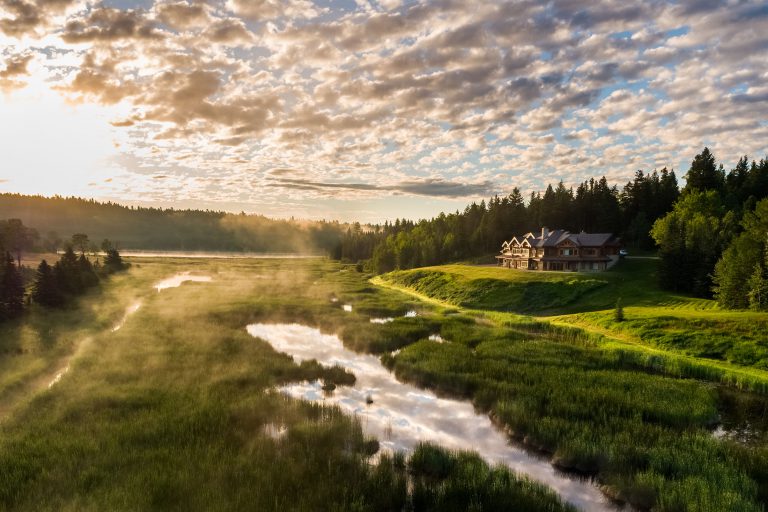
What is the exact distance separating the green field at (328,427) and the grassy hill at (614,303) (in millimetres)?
2974

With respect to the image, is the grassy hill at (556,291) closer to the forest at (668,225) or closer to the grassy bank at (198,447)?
the forest at (668,225)

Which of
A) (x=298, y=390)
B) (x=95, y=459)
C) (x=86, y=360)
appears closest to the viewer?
(x=95, y=459)

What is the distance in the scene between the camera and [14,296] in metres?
47.8

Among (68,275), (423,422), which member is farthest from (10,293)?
(423,422)

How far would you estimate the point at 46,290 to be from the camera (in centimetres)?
5494

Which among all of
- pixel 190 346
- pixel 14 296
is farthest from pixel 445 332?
pixel 14 296

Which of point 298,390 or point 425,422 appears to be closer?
point 425,422

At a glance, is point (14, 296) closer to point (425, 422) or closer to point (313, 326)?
point (313, 326)

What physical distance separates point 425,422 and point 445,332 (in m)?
23.8

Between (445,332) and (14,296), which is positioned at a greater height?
(14,296)

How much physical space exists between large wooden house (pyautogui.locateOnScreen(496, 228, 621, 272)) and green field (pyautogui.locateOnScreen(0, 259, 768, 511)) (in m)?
51.9

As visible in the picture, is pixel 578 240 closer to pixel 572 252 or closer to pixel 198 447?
pixel 572 252

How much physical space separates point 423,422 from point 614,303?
154 feet

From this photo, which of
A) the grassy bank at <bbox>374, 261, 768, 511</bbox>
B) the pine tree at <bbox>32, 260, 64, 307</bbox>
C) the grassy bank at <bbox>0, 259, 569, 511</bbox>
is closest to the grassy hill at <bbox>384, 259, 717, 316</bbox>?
the grassy bank at <bbox>374, 261, 768, 511</bbox>
